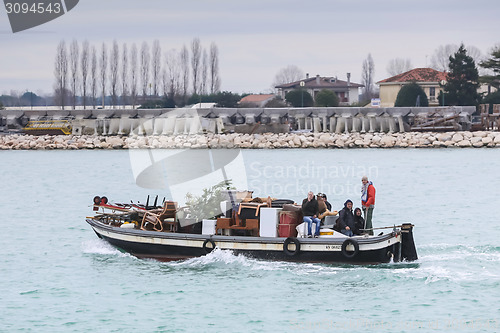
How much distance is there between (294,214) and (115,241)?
542cm

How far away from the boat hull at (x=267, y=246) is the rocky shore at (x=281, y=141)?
159 feet

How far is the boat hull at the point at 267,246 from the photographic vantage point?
20.3m

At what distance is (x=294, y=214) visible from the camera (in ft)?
69.5

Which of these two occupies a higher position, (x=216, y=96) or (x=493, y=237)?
(x=216, y=96)

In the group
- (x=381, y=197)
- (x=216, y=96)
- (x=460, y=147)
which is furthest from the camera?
(x=216, y=96)

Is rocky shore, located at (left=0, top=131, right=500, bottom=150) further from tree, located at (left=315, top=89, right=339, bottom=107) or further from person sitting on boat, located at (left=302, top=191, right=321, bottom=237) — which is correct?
person sitting on boat, located at (left=302, top=191, right=321, bottom=237)

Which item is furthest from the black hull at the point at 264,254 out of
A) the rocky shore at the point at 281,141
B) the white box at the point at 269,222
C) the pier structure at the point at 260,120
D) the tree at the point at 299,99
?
the tree at the point at 299,99

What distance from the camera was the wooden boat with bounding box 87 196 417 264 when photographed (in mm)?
20375

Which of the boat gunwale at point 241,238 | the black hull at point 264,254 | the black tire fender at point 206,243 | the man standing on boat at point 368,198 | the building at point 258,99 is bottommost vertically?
the black hull at point 264,254

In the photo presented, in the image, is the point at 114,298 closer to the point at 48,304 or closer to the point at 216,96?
the point at 48,304

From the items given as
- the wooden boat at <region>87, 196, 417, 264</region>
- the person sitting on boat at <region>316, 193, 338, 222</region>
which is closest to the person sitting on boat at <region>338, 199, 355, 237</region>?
the wooden boat at <region>87, 196, 417, 264</region>

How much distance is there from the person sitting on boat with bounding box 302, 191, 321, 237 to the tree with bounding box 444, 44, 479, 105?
7065 cm

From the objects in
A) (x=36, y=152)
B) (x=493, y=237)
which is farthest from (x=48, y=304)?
(x=36, y=152)

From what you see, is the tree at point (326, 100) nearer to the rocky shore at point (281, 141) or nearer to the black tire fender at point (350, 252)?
the rocky shore at point (281, 141)
